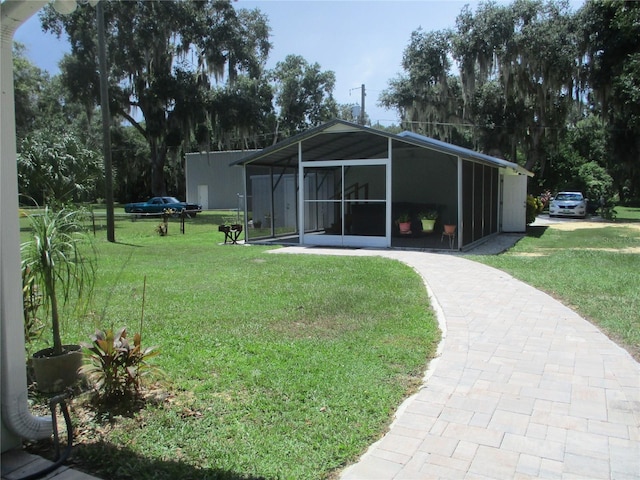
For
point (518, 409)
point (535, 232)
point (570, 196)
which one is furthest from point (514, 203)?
point (518, 409)

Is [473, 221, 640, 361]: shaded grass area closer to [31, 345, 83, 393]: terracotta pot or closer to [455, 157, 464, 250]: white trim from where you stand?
[455, 157, 464, 250]: white trim

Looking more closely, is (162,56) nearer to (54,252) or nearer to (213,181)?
(213,181)

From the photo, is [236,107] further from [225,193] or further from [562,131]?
[562,131]


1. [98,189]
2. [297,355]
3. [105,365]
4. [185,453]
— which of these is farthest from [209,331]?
[98,189]

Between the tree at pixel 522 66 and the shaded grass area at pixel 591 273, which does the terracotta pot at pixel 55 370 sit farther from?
the tree at pixel 522 66

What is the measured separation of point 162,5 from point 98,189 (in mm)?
10579

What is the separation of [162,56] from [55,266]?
25428mm

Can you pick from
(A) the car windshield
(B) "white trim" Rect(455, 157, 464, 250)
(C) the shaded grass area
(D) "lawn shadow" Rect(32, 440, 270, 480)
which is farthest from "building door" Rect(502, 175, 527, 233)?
(D) "lawn shadow" Rect(32, 440, 270, 480)

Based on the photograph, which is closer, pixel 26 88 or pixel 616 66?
pixel 616 66

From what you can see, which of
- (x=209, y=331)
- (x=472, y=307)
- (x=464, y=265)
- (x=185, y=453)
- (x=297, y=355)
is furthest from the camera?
(x=464, y=265)

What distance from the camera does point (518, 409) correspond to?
341 centimetres

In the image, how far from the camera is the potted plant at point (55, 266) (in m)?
3.44

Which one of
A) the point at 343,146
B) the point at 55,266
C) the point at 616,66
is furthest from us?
the point at 616,66

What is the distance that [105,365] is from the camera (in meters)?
3.41
